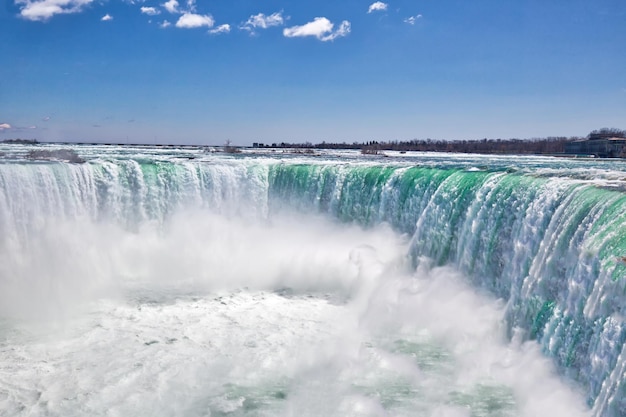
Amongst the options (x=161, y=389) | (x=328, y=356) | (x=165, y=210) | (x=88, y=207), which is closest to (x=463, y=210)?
(x=328, y=356)

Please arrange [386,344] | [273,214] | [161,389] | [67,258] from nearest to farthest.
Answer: [161,389] < [386,344] < [67,258] < [273,214]

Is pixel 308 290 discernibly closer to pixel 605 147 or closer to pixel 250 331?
pixel 250 331

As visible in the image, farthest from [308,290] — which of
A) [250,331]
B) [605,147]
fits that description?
[605,147]

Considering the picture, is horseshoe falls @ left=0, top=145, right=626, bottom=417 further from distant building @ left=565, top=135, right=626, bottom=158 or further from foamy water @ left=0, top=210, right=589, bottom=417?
distant building @ left=565, top=135, right=626, bottom=158

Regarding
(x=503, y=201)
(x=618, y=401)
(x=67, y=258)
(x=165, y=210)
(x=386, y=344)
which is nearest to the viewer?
(x=618, y=401)

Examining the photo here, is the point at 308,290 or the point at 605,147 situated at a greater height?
the point at 605,147

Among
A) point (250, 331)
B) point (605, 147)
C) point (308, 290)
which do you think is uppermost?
point (605, 147)

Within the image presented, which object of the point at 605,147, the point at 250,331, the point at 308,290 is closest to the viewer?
the point at 250,331

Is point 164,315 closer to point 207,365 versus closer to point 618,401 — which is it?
point 207,365
